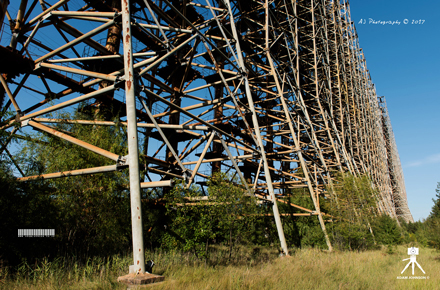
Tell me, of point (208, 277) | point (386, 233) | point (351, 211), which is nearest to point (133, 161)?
point (208, 277)

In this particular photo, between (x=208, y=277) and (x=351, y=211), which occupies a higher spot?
(x=351, y=211)

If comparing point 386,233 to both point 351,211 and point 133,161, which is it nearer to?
point 351,211

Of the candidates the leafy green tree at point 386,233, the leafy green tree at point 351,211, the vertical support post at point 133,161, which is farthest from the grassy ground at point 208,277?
the leafy green tree at point 386,233

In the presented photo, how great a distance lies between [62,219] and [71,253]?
1.16 metres

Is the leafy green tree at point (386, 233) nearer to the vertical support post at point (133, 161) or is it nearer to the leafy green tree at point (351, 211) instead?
the leafy green tree at point (351, 211)

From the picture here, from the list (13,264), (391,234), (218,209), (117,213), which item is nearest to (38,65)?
(117,213)

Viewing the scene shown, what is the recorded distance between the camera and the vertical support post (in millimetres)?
5367

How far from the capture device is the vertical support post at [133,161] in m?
5.37

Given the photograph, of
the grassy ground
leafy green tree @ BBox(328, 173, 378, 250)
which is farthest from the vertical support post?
leafy green tree @ BBox(328, 173, 378, 250)

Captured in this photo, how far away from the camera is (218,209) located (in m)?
9.38

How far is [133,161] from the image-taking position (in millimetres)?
5848

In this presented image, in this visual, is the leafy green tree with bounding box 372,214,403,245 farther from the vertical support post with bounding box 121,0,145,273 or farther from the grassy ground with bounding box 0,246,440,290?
the vertical support post with bounding box 121,0,145,273

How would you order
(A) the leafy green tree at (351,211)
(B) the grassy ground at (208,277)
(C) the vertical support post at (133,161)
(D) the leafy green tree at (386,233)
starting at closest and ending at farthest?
(C) the vertical support post at (133,161)
(B) the grassy ground at (208,277)
(A) the leafy green tree at (351,211)
(D) the leafy green tree at (386,233)

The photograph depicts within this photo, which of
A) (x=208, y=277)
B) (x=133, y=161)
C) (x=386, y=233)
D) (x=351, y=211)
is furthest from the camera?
(x=386, y=233)
